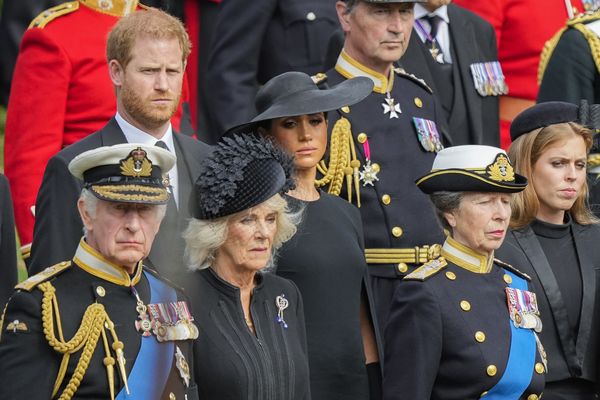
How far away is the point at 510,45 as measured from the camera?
35.7 ft

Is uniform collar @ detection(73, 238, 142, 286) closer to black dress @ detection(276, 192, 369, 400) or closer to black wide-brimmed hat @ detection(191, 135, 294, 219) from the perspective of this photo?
black wide-brimmed hat @ detection(191, 135, 294, 219)

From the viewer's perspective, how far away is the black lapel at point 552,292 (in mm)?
7547

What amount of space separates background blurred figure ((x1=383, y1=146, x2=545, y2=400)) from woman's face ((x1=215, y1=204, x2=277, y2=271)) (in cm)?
61

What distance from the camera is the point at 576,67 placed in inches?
353

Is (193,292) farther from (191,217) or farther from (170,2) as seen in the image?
(170,2)

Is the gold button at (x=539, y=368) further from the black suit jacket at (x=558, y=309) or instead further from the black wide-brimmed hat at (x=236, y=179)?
the black wide-brimmed hat at (x=236, y=179)

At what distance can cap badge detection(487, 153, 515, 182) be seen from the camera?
6938 mm

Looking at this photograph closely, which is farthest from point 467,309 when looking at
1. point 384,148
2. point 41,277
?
point 41,277

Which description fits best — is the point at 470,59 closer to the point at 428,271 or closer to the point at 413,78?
the point at 413,78

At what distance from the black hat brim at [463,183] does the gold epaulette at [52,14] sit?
7.16 ft

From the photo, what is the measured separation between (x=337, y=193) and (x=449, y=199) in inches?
42.9

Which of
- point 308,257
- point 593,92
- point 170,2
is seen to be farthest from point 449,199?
point 170,2

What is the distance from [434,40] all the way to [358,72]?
1313 millimetres

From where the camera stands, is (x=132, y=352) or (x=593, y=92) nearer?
(x=132, y=352)
